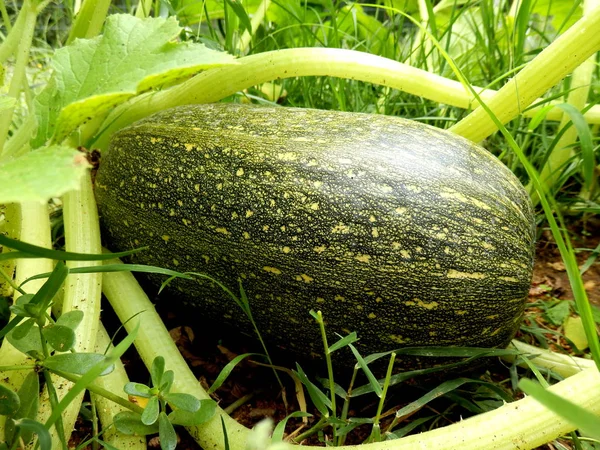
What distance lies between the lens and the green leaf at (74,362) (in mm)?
889

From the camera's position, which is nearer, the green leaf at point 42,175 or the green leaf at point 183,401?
the green leaf at point 42,175

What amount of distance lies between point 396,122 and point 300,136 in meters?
0.24

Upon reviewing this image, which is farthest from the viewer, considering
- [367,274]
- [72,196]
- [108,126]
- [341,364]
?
[108,126]

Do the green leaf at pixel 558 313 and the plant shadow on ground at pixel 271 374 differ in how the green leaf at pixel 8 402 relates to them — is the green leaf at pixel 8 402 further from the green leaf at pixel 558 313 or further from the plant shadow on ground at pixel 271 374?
the green leaf at pixel 558 313

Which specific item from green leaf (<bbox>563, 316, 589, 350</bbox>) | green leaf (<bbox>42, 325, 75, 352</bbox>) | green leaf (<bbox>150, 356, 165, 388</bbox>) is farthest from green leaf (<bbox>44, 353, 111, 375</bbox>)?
green leaf (<bbox>563, 316, 589, 350</bbox>)

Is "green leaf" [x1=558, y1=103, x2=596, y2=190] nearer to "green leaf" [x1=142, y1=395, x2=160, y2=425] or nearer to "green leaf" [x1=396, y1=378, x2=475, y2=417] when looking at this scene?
"green leaf" [x1=396, y1=378, x2=475, y2=417]

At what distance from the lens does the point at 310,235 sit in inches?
45.8

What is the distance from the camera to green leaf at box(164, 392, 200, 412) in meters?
0.99

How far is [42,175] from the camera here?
74 cm

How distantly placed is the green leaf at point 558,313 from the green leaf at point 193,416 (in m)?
0.97

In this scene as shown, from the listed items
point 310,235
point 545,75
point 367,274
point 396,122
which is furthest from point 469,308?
point 545,75

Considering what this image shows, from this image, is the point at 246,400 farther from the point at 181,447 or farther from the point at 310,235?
the point at 310,235

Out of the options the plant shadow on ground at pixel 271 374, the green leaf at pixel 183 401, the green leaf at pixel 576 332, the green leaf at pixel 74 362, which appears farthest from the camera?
the green leaf at pixel 576 332

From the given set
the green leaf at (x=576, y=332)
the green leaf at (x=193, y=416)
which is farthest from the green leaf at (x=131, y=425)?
the green leaf at (x=576, y=332)
